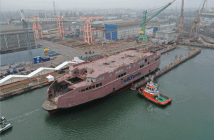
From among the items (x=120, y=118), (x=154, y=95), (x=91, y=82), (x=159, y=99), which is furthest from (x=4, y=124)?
(x=159, y=99)

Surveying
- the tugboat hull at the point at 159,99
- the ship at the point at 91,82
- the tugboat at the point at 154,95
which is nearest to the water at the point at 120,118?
the tugboat hull at the point at 159,99

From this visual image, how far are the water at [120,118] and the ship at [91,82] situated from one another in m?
1.83

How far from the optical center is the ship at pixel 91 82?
23.5 m

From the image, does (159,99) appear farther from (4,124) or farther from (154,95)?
(4,124)

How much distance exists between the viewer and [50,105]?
2355cm

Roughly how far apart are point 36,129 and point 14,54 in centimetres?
3240

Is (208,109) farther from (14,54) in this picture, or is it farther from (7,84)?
(14,54)

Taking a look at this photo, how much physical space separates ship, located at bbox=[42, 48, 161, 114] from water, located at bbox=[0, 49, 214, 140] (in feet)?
6.00

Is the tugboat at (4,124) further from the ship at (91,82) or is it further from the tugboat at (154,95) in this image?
the tugboat at (154,95)

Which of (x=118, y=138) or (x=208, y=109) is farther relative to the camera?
(x=208, y=109)

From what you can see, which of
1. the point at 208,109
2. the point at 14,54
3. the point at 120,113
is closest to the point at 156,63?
the point at 208,109

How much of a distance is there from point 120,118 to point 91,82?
755cm

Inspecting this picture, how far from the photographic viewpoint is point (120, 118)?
77.4ft

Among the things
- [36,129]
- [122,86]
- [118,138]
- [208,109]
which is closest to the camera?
[118,138]
